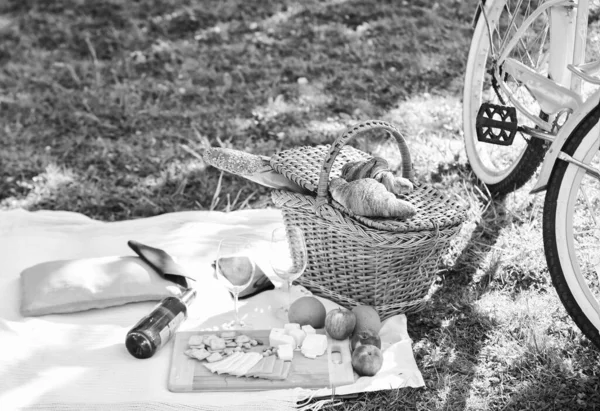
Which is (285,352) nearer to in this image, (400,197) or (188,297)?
(188,297)

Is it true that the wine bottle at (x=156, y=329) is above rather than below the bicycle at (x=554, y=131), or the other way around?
below

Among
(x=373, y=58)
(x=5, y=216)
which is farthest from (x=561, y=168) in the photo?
(x=373, y=58)

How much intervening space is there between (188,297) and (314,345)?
0.60 meters

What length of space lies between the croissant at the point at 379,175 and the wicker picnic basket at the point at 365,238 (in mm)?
77

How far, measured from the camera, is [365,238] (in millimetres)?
2795

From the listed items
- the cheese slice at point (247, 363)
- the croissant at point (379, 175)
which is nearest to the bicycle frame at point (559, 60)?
the croissant at point (379, 175)

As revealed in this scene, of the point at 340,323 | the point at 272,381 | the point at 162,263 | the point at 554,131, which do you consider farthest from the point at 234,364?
the point at 554,131

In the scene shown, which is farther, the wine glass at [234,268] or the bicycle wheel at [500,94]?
the bicycle wheel at [500,94]

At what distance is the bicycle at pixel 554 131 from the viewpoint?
8.47ft

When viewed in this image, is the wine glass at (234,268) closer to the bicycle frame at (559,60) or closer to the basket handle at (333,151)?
the basket handle at (333,151)

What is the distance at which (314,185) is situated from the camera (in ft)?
9.75

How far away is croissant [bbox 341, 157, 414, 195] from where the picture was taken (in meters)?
2.94

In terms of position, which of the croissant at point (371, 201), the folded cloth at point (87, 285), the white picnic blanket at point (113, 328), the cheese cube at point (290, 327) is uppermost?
the croissant at point (371, 201)

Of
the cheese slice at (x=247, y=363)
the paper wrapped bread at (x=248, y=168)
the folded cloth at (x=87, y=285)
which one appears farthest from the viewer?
the paper wrapped bread at (x=248, y=168)
